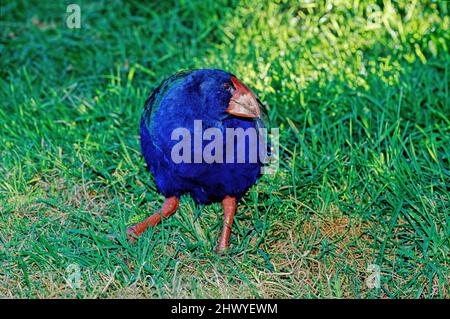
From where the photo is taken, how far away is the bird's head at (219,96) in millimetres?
2705

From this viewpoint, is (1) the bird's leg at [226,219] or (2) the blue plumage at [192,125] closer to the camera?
(2) the blue plumage at [192,125]

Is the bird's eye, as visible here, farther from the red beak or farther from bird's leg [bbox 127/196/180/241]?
bird's leg [bbox 127/196/180/241]

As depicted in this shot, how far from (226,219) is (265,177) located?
35 centimetres

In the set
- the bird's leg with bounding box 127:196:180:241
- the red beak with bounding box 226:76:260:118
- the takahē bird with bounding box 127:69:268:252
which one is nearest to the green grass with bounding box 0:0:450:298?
the bird's leg with bounding box 127:196:180:241

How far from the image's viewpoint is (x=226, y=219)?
2.86m

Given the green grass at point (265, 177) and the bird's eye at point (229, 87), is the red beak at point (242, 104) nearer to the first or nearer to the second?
the bird's eye at point (229, 87)

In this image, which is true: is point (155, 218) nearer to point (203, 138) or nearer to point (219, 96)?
point (203, 138)

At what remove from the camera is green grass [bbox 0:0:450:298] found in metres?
2.67

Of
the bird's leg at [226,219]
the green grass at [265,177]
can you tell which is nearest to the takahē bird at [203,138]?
the bird's leg at [226,219]

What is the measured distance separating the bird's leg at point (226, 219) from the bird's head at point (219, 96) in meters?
0.36

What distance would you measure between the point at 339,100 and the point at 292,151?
362 mm

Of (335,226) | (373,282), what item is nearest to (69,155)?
(335,226)
